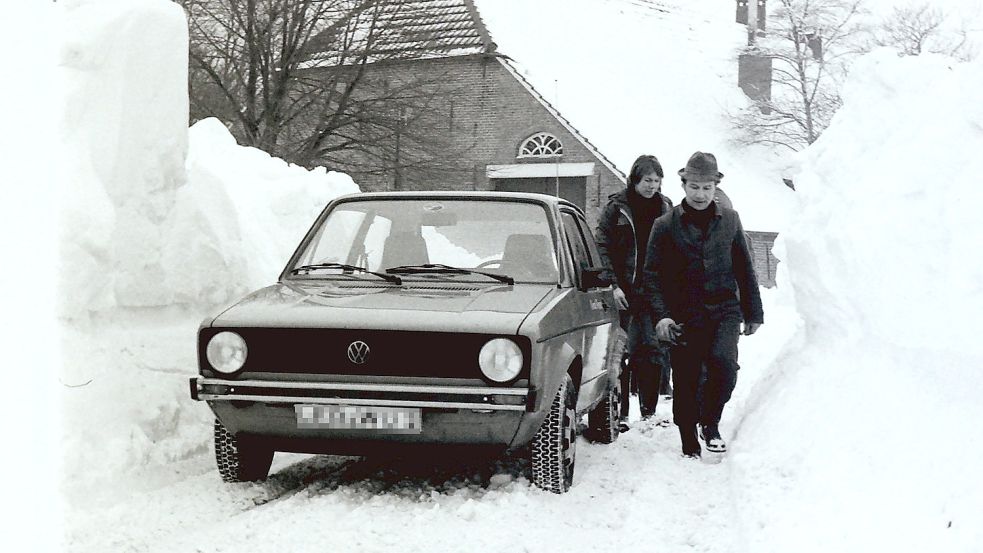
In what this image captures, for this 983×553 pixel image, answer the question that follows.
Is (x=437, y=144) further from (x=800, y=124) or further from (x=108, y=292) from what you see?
(x=108, y=292)

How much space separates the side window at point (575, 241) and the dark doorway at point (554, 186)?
24075 mm

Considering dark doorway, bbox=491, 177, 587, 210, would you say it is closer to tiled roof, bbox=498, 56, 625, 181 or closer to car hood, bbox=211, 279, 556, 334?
tiled roof, bbox=498, 56, 625, 181

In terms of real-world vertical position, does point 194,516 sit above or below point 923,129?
below

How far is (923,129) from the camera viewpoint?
22.0 ft

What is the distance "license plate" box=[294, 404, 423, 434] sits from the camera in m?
5.39

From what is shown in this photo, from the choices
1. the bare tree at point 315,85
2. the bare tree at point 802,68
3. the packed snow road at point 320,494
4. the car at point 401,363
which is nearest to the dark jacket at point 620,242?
the packed snow road at point 320,494

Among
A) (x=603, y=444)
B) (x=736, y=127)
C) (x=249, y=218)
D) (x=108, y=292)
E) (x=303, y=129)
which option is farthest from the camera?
(x=736, y=127)

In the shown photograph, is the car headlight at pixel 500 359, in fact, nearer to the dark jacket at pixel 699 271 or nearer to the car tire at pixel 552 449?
the car tire at pixel 552 449

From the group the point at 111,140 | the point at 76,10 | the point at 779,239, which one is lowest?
the point at 779,239

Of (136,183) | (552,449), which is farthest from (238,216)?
(552,449)

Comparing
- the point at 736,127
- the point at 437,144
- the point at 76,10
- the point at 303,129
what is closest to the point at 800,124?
the point at 736,127

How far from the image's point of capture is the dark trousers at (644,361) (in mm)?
8414

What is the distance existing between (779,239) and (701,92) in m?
30.8

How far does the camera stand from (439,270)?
6301 mm
